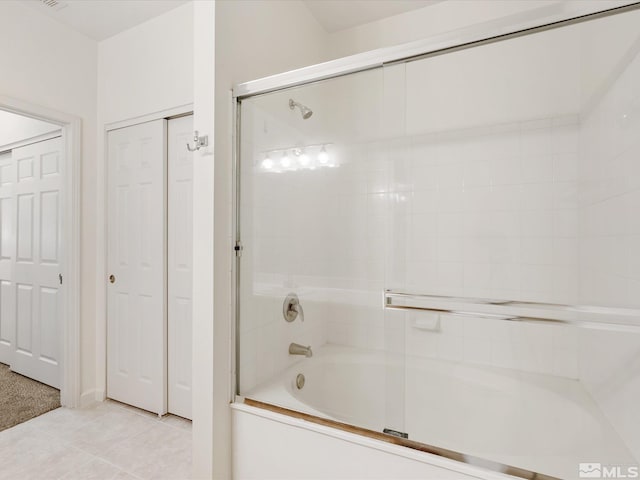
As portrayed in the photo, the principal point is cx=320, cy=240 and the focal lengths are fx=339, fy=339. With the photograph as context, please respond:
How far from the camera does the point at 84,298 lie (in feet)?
8.07

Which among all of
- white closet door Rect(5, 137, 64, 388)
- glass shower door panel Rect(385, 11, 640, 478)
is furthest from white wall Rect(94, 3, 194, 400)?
glass shower door panel Rect(385, 11, 640, 478)

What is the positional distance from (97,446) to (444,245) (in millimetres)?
2343

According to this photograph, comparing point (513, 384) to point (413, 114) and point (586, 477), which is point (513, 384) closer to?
point (586, 477)

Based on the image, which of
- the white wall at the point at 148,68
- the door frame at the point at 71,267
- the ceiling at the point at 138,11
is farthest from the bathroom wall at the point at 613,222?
the door frame at the point at 71,267

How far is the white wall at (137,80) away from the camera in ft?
7.27

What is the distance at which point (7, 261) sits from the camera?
312cm

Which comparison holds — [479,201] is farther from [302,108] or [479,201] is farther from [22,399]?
[22,399]

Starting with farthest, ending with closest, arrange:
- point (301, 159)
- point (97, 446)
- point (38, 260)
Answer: point (38, 260) → point (97, 446) → point (301, 159)

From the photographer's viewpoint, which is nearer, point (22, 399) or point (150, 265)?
point (150, 265)

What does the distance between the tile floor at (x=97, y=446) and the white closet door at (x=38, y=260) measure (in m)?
0.56

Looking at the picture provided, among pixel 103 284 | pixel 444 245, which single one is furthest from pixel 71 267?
pixel 444 245

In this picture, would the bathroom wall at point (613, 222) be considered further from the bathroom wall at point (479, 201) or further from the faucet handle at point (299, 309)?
the faucet handle at point (299, 309)

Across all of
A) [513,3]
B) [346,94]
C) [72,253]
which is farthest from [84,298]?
[513,3]

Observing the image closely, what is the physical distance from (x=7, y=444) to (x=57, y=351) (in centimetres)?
77
